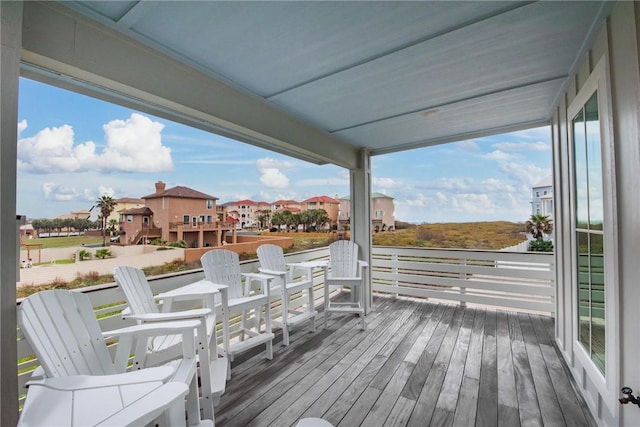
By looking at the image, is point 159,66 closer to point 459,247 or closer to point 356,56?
point 356,56

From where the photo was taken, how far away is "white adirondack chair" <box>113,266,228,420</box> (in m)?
1.62

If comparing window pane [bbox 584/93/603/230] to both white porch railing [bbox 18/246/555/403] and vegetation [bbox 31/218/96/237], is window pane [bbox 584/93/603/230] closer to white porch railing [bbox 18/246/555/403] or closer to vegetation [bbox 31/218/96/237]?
white porch railing [bbox 18/246/555/403]

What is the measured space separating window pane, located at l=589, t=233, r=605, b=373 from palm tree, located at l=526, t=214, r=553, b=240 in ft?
8.12

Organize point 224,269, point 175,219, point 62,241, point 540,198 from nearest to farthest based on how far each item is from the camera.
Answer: point 62,241 < point 175,219 < point 224,269 < point 540,198

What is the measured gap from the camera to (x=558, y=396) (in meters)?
1.98

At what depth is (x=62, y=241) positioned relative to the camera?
1774 millimetres

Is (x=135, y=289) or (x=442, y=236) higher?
(x=442, y=236)

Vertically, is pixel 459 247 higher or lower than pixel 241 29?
lower

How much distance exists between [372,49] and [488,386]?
261cm

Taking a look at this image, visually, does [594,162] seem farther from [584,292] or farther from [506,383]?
[506,383]

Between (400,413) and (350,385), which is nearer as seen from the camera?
(400,413)

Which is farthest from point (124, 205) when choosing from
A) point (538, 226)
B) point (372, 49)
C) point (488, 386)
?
point (538, 226)

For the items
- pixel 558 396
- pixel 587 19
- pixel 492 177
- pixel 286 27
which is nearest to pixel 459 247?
pixel 492 177

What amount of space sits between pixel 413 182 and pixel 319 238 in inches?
81.7
